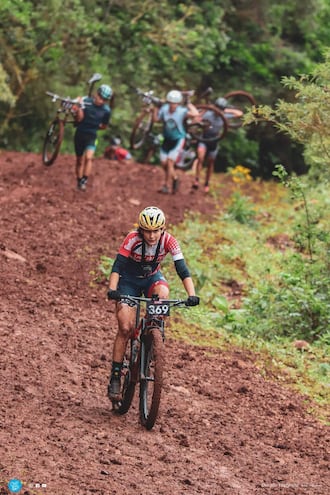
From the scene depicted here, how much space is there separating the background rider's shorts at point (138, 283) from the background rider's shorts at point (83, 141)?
9327 millimetres

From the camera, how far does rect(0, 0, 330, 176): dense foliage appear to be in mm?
23766

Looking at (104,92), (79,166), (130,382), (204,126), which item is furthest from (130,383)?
(204,126)

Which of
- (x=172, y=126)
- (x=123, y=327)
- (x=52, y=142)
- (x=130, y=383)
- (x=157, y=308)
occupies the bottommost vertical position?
(x=130, y=383)

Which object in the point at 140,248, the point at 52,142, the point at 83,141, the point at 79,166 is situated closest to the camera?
the point at 140,248

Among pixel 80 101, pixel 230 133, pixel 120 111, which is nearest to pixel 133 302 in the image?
pixel 80 101

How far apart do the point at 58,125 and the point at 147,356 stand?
1156cm

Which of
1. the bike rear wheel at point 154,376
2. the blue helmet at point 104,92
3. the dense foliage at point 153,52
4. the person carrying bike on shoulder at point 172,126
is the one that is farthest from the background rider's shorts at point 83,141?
the bike rear wheel at point 154,376

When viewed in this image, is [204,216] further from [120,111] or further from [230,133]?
[230,133]

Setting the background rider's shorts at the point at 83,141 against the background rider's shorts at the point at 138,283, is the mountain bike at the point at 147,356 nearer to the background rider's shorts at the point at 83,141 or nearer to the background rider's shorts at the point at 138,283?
the background rider's shorts at the point at 138,283

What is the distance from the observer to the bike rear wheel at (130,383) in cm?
854

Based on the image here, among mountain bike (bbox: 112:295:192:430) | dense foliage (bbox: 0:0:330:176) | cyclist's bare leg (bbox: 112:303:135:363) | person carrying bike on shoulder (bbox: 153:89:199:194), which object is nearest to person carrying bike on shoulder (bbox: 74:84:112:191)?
person carrying bike on shoulder (bbox: 153:89:199:194)

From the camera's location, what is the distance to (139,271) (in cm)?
890

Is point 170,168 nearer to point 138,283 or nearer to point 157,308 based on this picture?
point 138,283

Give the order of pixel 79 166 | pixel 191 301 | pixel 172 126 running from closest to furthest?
pixel 191 301 → pixel 79 166 → pixel 172 126
